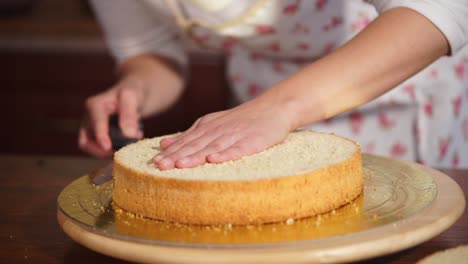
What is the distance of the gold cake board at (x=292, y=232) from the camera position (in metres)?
0.80

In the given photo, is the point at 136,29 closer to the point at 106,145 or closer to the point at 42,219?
the point at 106,145

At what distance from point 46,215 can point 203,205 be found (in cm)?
29

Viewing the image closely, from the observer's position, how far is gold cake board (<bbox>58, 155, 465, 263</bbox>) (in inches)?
31.5

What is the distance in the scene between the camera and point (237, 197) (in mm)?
881

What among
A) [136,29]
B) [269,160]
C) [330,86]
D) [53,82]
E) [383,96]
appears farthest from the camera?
[53,82]

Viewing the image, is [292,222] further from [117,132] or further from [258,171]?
[117,132]

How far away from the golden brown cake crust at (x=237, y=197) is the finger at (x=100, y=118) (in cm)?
47

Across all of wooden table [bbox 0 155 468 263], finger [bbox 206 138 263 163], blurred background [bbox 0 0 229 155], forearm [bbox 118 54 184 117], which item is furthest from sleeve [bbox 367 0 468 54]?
blurred background [bbox 0 0 229 155]

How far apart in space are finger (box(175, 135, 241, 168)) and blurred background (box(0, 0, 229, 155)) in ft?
6.03

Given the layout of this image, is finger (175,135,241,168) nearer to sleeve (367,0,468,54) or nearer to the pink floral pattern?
sleeve (367,0,468,54)

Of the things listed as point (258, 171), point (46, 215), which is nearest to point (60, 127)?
point (46, 215)

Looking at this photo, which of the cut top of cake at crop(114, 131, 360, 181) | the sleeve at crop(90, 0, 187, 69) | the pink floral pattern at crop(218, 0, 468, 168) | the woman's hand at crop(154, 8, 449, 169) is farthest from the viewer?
the sleeve at crop(90, 0, 187, 69)

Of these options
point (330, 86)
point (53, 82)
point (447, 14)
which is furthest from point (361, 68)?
point (53, 82)

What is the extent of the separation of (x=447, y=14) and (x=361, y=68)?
0.15 metres
